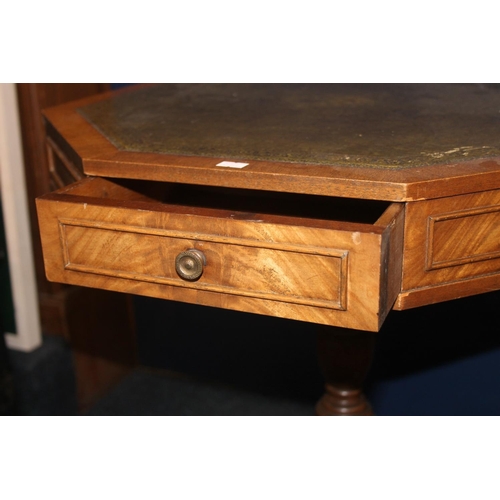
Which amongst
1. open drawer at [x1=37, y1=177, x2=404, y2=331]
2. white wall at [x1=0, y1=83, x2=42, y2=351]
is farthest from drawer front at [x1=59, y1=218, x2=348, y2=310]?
white wall at [x1=0, y1=83, x2=42, y2=351]

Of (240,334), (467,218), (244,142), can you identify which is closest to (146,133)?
(244,142)

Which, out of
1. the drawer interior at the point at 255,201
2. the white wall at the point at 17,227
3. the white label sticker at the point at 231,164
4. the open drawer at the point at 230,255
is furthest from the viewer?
the white wall at the point at 17,227

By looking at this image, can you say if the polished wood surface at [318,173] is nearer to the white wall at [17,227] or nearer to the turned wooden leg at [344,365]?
the turned wooden leg at [344,365]

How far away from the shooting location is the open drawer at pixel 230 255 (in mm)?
732

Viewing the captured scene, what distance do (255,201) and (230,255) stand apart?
33 cm

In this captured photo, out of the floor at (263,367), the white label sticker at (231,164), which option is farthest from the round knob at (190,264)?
the floor at (263,367)

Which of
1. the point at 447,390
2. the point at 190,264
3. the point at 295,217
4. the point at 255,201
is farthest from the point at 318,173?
the point at 447,390

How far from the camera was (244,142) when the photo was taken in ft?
3.05

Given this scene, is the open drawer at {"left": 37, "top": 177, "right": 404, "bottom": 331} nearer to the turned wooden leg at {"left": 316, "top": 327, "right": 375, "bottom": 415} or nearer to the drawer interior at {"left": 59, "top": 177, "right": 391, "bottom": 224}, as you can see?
the drawer interior at {"left": 59, "top": 177, "right": 391, "bottom": 224}

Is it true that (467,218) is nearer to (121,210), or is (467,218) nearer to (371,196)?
(371,196)

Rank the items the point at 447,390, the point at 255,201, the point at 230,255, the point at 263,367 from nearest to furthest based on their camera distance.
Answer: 1. the point at 230,255
2. the point at 255,201
3. the point at 447,390
4. the point at 263,367

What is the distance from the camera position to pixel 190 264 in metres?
0.79

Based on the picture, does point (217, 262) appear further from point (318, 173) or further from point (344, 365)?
point (344, 365)
